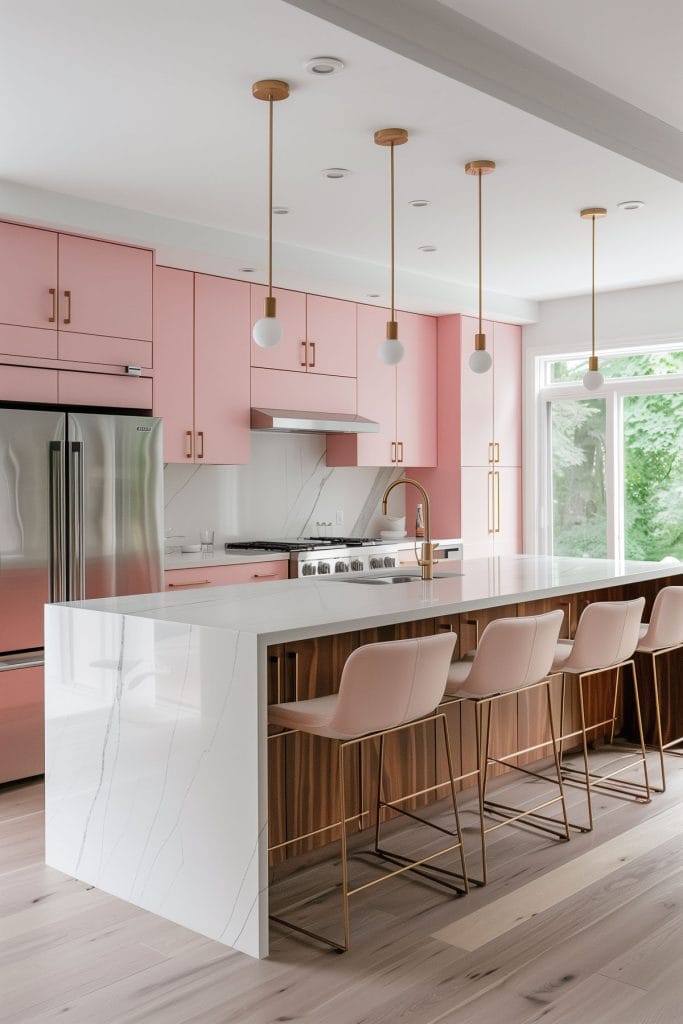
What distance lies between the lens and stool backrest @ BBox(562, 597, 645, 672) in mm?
3730

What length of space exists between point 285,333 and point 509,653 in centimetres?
322

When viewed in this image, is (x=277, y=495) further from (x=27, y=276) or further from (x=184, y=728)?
(x=184, y=728)

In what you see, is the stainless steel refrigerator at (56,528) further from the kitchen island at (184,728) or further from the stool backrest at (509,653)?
the stool backrest at (509,653)

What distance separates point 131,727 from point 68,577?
1.59 metres

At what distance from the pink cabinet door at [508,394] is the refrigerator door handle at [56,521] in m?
3.66

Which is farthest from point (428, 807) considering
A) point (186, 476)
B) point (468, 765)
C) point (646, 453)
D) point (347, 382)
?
point (646, 453)

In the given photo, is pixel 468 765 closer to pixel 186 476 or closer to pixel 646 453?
pixel 186 476

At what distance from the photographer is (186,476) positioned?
589cm

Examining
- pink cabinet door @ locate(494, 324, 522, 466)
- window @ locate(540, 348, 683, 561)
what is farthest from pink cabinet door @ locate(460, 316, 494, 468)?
window @ locate(540, 348, 683, 561)

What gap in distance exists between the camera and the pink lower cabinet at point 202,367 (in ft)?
17.4

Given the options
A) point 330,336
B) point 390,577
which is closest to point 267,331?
point 390,577

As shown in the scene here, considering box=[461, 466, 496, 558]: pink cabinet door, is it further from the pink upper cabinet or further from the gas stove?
the pink upper cabinet

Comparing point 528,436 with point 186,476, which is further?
point 528,436

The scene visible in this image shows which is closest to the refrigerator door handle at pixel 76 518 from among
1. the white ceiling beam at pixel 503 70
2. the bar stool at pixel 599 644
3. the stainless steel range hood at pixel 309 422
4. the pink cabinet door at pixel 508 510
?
the stainless steel range hood at pixel 309 422
